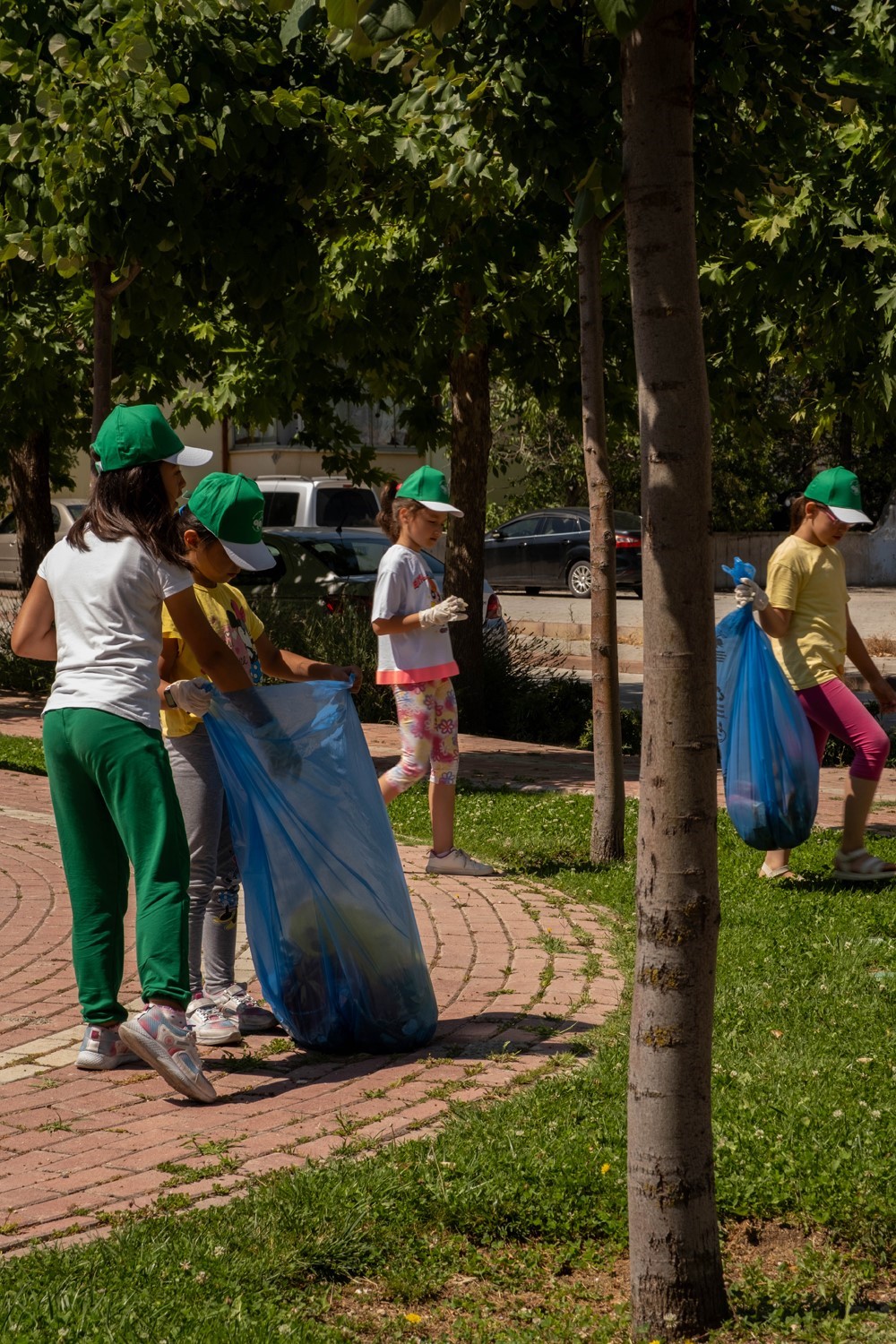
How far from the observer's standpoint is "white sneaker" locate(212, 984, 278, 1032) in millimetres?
5152

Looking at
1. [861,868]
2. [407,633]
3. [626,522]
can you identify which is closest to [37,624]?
[407,633]

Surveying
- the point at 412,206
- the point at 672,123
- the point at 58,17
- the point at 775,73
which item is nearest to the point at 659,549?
the point at 672,123

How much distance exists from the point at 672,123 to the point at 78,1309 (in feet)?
8.17

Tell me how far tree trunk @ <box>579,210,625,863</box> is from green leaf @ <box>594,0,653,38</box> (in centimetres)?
466

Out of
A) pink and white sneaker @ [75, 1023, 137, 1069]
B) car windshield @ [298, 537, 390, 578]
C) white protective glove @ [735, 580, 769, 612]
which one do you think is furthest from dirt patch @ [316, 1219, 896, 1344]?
car windshield @ [298, 537, 390, 578]

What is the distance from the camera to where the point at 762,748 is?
681cm

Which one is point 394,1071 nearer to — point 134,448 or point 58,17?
point 134,448

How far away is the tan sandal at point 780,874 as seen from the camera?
7.10 m

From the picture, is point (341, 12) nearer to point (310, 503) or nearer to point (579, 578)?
point (310, 503)

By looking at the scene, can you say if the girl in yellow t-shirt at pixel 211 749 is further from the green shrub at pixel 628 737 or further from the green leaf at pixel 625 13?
the green shrub at pixel 628 737

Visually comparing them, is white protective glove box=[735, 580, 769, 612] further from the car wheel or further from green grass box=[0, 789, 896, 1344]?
the car wheel

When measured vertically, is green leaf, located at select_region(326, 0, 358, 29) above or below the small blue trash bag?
above

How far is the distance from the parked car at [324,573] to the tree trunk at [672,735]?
12457 millimetres

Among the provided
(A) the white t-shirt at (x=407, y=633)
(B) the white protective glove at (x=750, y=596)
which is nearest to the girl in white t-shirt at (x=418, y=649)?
(A) the white t-shirt at (x=407, y=633)
